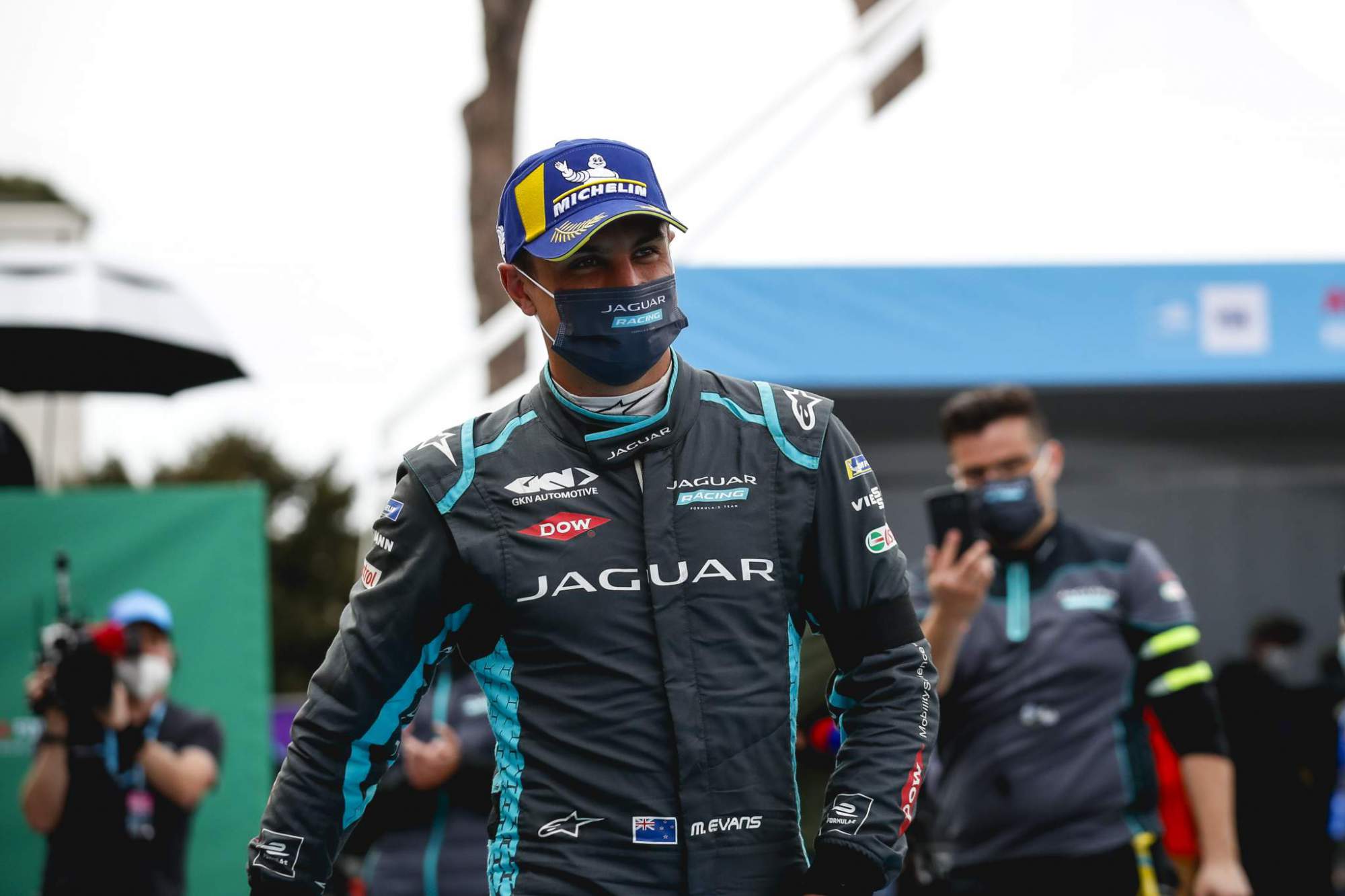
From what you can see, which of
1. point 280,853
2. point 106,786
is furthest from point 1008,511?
point 106,786

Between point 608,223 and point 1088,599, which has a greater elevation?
point 608,223

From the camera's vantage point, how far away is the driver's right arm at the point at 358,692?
2.36 meters

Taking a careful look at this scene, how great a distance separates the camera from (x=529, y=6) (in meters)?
12.0

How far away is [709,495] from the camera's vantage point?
235cm

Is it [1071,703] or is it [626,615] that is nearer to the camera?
[626,615]

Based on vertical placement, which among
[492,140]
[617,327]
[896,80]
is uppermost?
[492,140]

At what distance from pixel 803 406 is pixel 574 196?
0.48 metres

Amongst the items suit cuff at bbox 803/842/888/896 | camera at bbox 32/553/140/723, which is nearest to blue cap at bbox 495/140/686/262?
suit cuff at bbox 803/842/888/896

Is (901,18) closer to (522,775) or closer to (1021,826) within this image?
(1021,826)

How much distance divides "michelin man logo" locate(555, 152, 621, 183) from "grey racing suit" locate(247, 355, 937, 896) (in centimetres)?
34

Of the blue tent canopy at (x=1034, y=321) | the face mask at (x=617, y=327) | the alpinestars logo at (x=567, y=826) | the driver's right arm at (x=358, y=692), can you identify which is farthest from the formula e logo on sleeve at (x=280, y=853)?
the blue tent canopy at (x=1034, y=321)

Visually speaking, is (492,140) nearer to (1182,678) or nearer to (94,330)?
(94,330)

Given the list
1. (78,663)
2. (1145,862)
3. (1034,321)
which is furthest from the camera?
(1034,321)

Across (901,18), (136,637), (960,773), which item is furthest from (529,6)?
(960,773)
